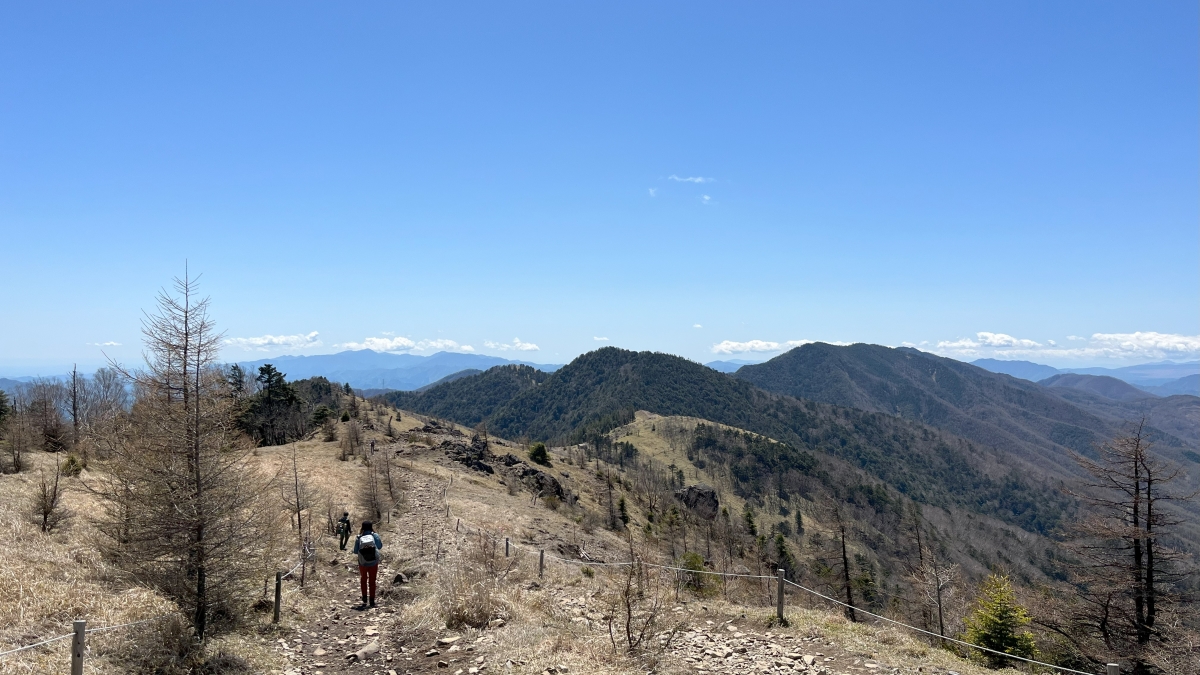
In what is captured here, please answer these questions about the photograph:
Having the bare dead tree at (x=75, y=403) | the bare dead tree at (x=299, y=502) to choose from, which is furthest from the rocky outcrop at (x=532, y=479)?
the bare dead tree at (x=75, y=403)

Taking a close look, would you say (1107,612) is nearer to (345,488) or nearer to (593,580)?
(593,580)

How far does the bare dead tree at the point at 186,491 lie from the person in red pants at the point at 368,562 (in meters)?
3.31

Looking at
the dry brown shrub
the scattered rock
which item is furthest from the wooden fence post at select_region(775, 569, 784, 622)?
the scattered rock

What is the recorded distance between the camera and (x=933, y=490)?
191 meters

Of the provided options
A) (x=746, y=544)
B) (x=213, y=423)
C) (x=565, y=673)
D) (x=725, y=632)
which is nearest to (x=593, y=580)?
(x=725, y=632)

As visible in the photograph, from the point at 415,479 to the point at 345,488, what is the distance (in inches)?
218

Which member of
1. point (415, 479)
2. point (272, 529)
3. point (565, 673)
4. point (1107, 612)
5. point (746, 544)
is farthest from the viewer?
point (746, 544)

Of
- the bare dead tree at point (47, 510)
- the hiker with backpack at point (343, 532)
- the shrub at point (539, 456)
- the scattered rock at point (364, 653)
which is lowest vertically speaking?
the shrub at point (539, 456)

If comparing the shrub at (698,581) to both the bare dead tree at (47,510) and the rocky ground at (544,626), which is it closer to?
the rocky ground at (544,626)

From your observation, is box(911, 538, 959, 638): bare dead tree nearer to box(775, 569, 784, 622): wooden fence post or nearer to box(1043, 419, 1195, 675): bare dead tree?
box(1043, 419, 1195, 675): bare dead tree

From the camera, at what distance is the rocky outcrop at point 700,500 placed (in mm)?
97188

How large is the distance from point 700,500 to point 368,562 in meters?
92.7

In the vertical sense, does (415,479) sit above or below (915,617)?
above

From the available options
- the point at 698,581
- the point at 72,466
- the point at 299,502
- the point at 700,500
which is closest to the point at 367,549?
the point at 299,502
